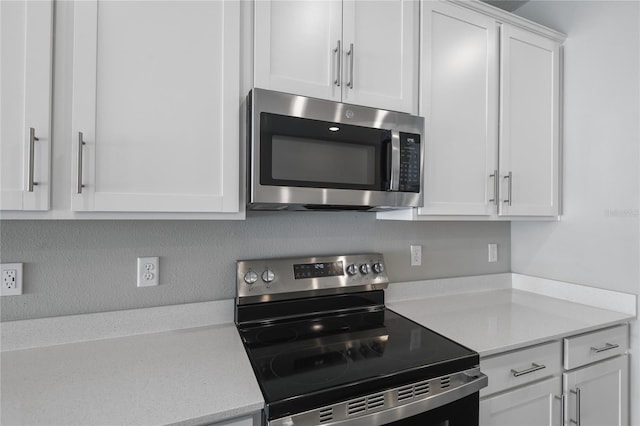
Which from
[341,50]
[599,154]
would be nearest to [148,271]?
[341,50]

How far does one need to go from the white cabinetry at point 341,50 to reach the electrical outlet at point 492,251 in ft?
3.75

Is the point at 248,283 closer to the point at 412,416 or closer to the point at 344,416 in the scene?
the point at 344,416

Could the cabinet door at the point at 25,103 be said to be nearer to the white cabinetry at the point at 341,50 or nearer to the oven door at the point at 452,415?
the white cabinetry at the point at 341,50

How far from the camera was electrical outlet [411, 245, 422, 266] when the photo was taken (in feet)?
6.28

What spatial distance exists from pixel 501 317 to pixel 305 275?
93cm

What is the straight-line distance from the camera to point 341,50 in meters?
1.37

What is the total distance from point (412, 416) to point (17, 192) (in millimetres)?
1313

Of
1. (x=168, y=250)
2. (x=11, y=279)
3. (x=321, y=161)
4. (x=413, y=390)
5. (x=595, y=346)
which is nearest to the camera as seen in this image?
(x=413, y=390)

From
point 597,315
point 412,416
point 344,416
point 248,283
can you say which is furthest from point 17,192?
point 597,315

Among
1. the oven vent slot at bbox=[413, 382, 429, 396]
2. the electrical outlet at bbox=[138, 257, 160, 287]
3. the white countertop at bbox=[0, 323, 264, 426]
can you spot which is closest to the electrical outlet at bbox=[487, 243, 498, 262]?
the oven vent slot at bbox=[413, 382, 429, 396]

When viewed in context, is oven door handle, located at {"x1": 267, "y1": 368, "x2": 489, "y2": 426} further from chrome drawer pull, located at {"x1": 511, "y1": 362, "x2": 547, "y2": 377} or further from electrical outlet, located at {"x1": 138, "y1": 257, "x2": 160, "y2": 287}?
electrical outlet, located at {"x1": 138, "y1": 257, "x2": 160, "y2": 287}

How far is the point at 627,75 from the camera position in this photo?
5.53 ft

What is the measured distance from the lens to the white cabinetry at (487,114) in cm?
159

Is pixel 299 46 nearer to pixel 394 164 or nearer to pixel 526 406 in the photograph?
pixel 394 164
